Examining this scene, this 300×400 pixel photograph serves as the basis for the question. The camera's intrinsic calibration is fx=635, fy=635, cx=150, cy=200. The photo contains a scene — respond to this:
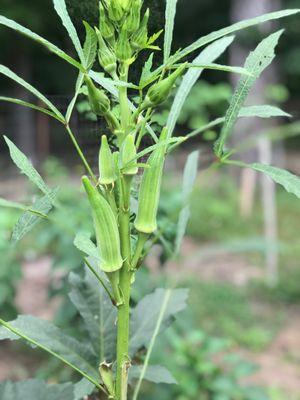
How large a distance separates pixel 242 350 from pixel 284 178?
8.99 feet

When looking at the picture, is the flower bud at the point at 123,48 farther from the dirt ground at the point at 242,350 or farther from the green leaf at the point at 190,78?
the dirt ground at the point at 242,350

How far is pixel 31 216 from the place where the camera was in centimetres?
55

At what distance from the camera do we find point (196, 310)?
351 centimetres

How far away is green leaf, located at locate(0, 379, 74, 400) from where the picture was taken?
64 centimetres

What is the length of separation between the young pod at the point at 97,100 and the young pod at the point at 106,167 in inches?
1.1

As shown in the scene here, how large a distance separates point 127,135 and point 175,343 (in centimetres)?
154

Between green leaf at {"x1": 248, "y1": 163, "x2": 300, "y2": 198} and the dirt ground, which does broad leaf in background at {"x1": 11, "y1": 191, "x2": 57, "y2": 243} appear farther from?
the dirt ground

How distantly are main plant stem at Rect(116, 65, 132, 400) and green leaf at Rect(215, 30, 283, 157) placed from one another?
0.08m

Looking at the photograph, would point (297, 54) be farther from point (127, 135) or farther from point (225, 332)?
point (127, 135)

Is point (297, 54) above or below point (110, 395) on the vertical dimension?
above

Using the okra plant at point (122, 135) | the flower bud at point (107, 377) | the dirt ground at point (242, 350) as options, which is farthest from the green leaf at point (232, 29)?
the dirt ground at point (242, 350)

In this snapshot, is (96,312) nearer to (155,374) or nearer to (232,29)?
(155,374)

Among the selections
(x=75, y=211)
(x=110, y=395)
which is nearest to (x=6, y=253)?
(x=75, y=211)

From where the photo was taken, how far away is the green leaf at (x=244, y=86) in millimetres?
547
